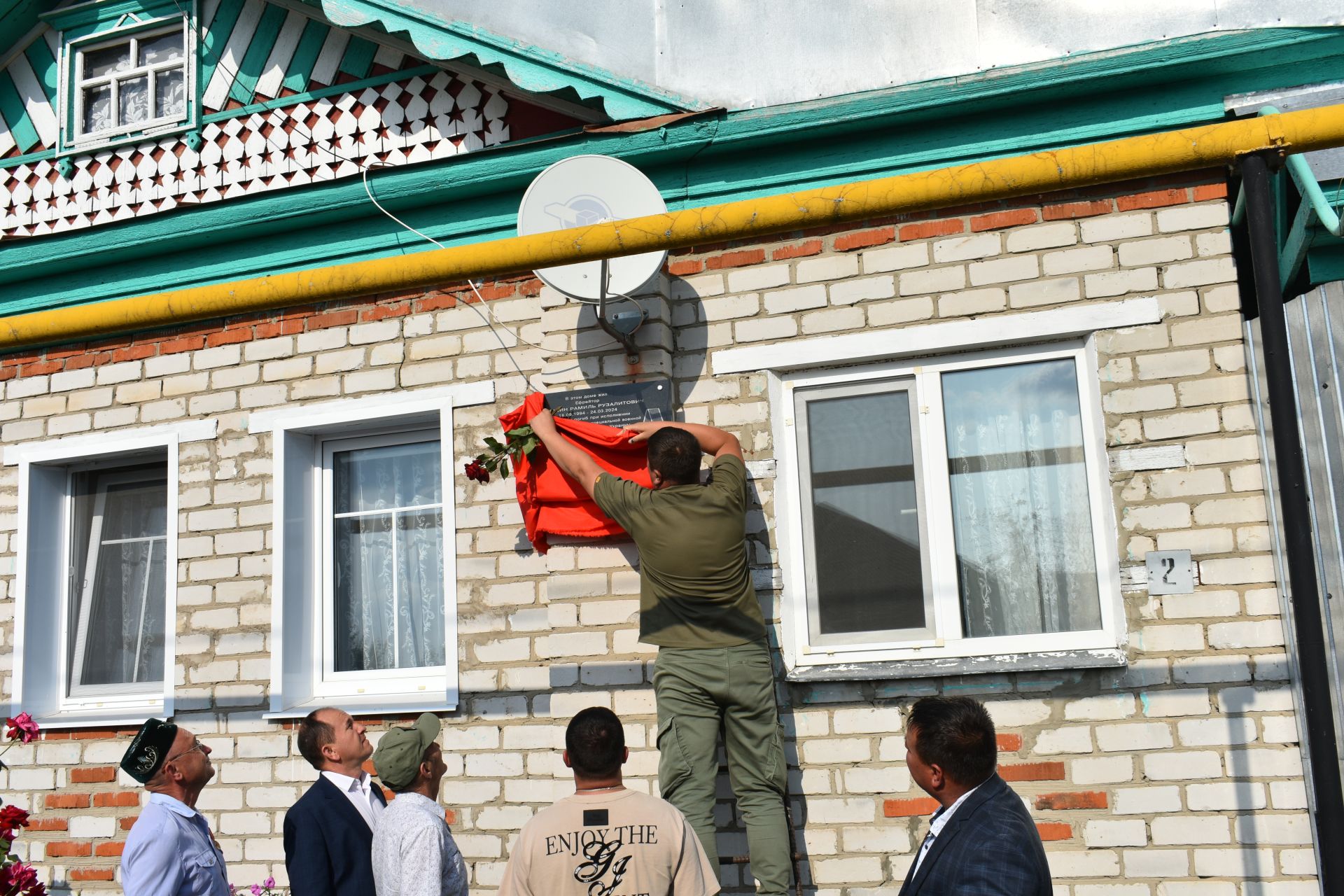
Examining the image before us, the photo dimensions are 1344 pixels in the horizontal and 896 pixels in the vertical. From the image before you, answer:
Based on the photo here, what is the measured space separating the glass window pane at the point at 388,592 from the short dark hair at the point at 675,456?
1700mm

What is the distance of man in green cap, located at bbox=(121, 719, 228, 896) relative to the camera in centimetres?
387

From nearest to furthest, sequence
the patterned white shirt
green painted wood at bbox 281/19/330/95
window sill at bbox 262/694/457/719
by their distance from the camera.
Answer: the patterned white shirt → window sill at bbox 262/694/457/719 → green painted wood at bbox 281/19/330/95

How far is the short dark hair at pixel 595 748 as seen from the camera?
3.31 meters

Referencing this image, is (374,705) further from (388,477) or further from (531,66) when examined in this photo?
(531,66)

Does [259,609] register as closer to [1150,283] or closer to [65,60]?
[65,60]

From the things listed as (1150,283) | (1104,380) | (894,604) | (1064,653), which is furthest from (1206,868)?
(1150,283)

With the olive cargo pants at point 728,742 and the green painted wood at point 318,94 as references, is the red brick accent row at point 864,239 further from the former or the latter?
the green painted wood at point 318,94

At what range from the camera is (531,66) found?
5996 millimetres

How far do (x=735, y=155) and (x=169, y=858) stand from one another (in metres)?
3.86

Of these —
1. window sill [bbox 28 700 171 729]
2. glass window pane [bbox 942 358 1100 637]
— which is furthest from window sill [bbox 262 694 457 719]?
glass window pane [bbox 942 358 1100 637]

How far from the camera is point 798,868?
17.0 feet

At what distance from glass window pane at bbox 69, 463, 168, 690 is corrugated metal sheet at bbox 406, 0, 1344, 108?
3.25 metres

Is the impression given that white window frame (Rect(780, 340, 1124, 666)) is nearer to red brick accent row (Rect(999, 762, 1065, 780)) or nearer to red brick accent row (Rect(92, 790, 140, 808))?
red brick accent row (Rect(999, 762, 1065, 780))

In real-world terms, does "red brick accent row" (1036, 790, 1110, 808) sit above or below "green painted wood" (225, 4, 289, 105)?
below
